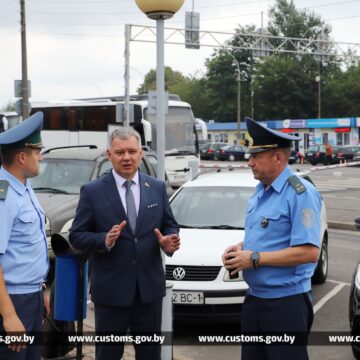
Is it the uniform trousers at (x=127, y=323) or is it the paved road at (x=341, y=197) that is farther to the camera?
the paved road at (x=341, y=197)

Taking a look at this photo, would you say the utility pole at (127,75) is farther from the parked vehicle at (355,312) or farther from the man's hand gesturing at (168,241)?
the man's hand gesturing at (168,241)

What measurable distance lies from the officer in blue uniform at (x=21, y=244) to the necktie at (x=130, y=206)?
0.57 meters

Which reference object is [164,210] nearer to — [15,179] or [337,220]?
[15,179]

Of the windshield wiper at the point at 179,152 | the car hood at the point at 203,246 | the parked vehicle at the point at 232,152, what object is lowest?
the parked vehicle at the point at 232,152

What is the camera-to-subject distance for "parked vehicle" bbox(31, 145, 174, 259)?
9438 mm

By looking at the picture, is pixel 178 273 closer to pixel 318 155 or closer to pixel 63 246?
pixel 63 246

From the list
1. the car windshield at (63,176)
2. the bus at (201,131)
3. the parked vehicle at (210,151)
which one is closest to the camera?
the car windshield at (63,176)

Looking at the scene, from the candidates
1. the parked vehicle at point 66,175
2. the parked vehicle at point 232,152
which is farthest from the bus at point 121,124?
the parked vehicle at point 232,152

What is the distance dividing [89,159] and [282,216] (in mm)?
7090

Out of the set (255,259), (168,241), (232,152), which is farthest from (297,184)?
(232,152)

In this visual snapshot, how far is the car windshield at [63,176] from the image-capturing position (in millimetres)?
10133

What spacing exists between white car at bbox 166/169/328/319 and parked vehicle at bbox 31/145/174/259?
69.1 inches

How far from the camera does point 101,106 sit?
29.0 m

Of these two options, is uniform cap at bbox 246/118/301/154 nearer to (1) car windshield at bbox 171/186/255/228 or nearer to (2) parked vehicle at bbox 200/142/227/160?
(1) car windshield at bbox 171/186/255/228
